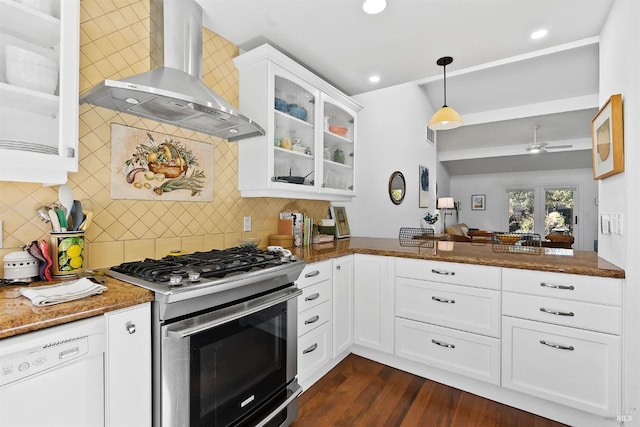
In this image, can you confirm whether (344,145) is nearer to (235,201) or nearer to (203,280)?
(235,201)

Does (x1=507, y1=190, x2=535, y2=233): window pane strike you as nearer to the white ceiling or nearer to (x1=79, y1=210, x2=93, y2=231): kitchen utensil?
the white ceiling

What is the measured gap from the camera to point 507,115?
577 cm

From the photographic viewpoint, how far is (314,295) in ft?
6.72

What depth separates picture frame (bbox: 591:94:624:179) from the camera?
1644 mm

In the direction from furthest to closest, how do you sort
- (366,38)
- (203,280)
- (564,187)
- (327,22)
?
(564,187) < (366,38) < (327,22) < (203,280)

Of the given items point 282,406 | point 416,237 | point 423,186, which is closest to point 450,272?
point 416,237

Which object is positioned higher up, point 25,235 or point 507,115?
point 507,115

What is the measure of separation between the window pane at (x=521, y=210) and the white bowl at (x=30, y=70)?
10.5 metres

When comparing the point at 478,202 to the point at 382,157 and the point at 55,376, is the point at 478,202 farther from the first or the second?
the point at 55,376

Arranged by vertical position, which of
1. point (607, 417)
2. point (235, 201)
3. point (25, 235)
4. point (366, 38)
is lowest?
point (607, 417)

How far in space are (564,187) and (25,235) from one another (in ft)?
35.2

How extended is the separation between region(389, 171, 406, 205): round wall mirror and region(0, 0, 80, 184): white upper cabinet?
159 inches

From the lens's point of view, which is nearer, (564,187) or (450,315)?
(450,315)

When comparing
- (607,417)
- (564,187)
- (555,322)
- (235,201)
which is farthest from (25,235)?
(564,187)
